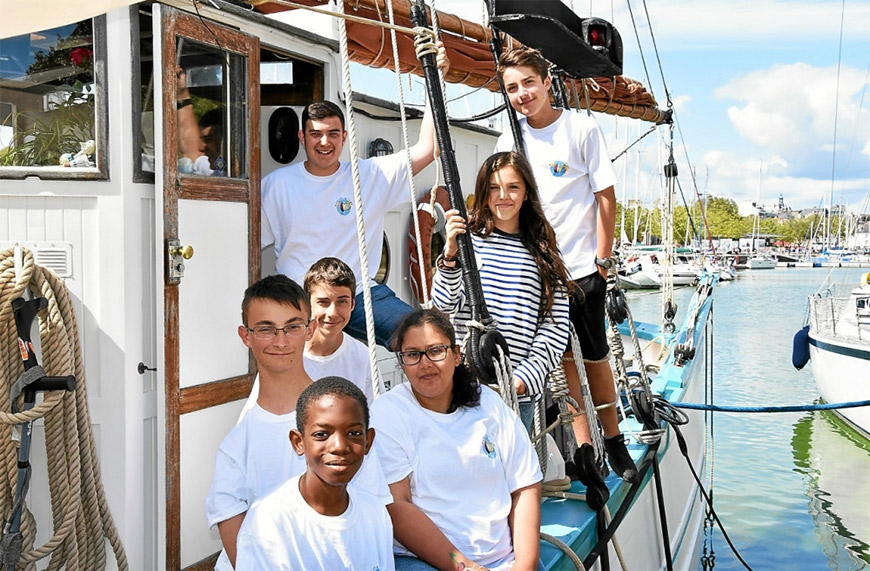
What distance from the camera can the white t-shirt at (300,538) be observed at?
223 cm

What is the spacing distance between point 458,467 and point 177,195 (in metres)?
1.51

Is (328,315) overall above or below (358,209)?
below

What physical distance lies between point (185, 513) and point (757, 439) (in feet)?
43.5

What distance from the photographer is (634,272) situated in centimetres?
4816

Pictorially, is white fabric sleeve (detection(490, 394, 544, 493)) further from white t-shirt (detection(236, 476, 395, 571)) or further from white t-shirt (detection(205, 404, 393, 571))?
white t-shirt (detection(236, 476, 395, 571))

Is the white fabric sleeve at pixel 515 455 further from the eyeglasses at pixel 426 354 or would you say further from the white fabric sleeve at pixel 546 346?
the white fabric sleeve at pixel 546 346

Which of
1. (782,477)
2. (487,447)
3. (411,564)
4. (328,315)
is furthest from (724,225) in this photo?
(411,564)

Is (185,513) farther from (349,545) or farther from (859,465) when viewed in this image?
(859,465)

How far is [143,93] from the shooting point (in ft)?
11.1

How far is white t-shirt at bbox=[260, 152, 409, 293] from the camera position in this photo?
4.09m

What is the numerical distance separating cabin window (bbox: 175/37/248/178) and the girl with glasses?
124 cm

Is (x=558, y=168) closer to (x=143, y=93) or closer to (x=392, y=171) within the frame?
(x=392, y=171)

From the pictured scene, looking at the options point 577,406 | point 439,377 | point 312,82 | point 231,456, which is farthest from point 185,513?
point 312,82

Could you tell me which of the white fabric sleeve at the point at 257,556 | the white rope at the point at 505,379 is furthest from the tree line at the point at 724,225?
the white fabric sleeve at the point at 257,556
